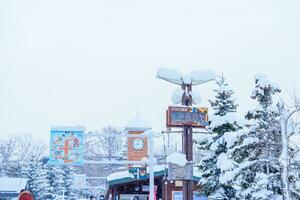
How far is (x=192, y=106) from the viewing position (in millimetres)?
16078

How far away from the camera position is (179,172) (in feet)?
48.9

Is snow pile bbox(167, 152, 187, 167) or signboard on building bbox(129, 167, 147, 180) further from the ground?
snow pile bbox(167, 152, 187, 167)

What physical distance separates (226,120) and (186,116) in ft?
4.49

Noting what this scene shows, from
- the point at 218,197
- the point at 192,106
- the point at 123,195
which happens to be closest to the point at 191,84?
the point at 192,106

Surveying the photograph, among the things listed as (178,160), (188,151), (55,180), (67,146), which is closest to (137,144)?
(67,146)

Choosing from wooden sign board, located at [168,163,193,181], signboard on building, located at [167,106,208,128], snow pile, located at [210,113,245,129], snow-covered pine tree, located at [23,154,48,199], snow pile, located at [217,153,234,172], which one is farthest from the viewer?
snow-covered pine tree, located at [23,154,48,199]

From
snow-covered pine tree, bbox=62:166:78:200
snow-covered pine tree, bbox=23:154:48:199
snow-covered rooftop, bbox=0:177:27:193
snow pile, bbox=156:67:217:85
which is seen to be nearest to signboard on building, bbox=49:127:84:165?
snow pile, bbox=156:67:217:85

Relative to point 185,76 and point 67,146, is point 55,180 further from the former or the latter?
point 185,76

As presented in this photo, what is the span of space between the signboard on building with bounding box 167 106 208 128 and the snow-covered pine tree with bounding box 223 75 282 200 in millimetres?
3382

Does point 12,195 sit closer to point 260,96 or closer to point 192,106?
point 192,106

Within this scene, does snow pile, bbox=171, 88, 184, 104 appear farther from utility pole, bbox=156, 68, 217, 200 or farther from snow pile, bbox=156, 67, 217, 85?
snow pile, bbox=156, 67, 217, 85

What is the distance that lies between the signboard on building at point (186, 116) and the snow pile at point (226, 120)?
14.0 inches

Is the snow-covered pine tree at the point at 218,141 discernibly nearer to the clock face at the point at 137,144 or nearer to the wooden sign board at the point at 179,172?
the wooden sign board at the point at 179,172

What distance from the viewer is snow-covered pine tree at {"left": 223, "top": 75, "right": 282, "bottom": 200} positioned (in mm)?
11688
